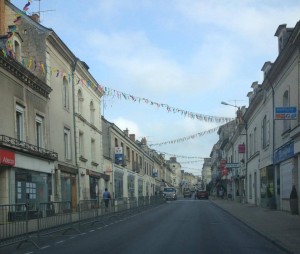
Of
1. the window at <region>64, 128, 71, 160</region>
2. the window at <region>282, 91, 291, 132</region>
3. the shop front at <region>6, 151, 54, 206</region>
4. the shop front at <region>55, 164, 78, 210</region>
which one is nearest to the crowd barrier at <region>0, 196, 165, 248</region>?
the shop front at <region>6, 151, 54, 206</region>

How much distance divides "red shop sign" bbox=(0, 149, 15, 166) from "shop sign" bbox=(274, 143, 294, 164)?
43.7 ft

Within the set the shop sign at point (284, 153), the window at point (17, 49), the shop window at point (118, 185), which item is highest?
the window at point (17, 49)

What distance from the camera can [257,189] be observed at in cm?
3738

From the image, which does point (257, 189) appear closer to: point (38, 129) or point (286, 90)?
point (286, 90)

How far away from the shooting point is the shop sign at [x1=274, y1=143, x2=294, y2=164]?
23.5 m

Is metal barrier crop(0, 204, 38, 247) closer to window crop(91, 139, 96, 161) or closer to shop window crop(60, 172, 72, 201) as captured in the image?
shop window crop(60, 172, 72, 201)

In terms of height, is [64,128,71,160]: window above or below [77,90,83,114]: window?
below

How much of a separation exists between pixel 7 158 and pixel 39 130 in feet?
19.1

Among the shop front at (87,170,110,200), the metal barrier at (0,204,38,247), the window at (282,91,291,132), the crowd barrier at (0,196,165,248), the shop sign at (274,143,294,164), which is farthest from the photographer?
the shop front at (87,170,110,200)

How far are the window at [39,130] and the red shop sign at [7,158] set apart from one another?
14.7 feet

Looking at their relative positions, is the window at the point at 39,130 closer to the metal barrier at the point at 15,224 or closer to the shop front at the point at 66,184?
the shop front at the point at 66,184

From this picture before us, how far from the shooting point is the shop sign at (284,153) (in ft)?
77.2

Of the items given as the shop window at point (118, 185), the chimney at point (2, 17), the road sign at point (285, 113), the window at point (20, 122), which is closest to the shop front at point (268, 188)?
the road sign at point (285, 113)

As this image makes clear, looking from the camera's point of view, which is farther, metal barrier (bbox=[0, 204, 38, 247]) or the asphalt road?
metal barrier (bbox=[0, 204, 38, 247])
